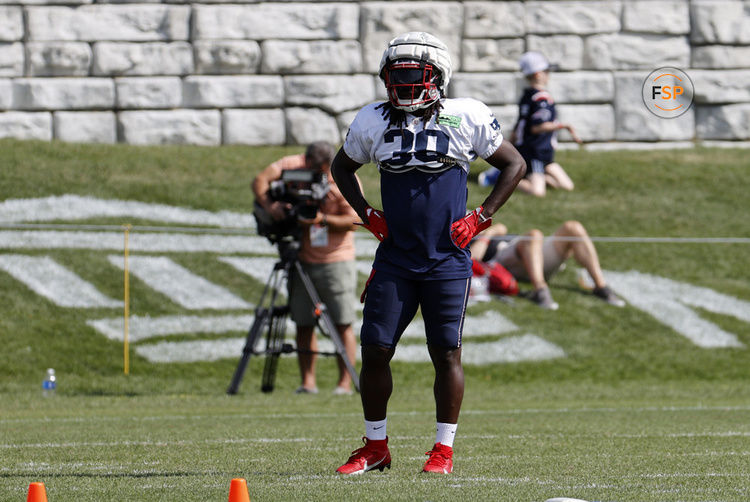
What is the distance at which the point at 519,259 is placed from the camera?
12.9 m

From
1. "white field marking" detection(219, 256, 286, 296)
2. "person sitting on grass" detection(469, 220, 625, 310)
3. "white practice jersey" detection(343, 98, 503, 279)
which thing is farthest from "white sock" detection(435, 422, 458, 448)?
"white field marking" detection(219, 256, 286, 296)

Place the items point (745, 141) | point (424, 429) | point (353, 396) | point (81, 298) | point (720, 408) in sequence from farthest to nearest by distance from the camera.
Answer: point (745, 141)
point (81, 298)
point (353, 396)
point (720, 408)
point (424, 429)

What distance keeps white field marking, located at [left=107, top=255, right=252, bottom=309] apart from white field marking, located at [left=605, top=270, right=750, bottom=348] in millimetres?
3935

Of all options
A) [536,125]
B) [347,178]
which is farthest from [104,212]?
[347,178]

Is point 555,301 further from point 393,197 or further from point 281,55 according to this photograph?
point 393,197

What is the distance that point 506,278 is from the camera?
41.8ft

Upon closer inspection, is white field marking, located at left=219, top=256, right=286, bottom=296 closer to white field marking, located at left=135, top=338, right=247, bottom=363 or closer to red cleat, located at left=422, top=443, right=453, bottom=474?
white field marking, located at left=135, top=338, right=247, bottom=363

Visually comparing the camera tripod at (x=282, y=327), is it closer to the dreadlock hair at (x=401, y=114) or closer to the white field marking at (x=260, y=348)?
the white field marking at (x=260, y=348)

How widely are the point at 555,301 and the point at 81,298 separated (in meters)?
4.69

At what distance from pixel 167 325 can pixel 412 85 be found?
22.4 ft

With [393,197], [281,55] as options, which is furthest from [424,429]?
[281,55]

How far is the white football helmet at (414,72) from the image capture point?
552 cm

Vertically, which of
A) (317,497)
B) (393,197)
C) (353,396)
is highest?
(393,197)

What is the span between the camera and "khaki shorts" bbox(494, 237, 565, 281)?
1280cm
